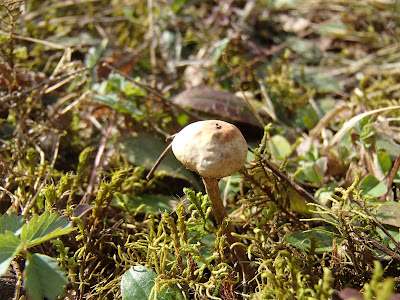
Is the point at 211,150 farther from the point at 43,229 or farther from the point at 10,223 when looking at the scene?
the point at 10,223

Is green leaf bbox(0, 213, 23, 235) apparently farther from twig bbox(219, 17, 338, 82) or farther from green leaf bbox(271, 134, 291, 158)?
twig bbox(219, 17, 338, 82)

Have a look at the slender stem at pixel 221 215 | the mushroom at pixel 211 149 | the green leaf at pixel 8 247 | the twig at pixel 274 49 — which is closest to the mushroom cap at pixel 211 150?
the mushroom at pixel 211 149

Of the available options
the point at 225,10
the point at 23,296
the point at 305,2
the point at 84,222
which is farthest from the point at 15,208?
the point at 305,2

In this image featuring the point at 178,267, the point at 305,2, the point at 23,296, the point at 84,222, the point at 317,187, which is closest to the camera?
the point at 23,296

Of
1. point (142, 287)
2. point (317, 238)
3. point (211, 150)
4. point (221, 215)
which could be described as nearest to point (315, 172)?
point (317, 238)

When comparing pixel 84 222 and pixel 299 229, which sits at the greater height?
pixel 84 222

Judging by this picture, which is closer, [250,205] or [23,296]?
[23,296]

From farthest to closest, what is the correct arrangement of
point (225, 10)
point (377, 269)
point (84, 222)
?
point (225, 10), point (84, 222), point (377, 269)

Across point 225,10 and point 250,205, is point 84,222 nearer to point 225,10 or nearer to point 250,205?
point 250,205
